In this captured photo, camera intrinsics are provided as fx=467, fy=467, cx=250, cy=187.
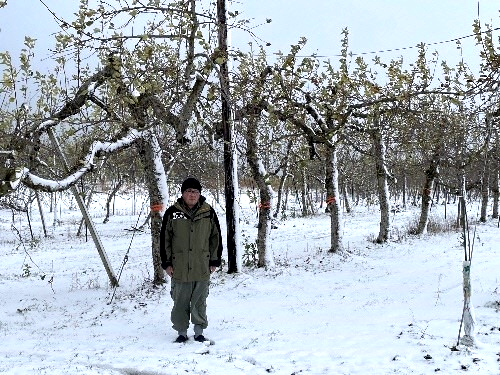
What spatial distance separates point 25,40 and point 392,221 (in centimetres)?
2296

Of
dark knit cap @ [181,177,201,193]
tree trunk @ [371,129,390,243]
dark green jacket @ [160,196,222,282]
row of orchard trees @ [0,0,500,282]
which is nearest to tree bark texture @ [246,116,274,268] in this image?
row of orchard trees @ [0,0,500,282]

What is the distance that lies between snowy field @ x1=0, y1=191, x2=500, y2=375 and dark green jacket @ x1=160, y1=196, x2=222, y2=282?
3.16ft

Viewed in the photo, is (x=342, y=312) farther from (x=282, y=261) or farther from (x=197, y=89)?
(x=282, y=261)

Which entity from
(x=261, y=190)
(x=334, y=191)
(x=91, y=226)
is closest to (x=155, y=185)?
(x=91, y=226)

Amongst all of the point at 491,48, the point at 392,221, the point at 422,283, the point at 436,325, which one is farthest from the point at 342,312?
the point at 392,221

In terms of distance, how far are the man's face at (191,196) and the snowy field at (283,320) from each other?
1.85 meters

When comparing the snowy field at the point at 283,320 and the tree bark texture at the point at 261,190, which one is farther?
the tree bark texture at the point at 261,190

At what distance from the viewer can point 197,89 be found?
898 centimetres

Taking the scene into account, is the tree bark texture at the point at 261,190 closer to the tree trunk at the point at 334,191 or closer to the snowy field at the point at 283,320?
the snowy field at the point at 283,320

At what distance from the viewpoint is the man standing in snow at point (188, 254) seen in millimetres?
6195

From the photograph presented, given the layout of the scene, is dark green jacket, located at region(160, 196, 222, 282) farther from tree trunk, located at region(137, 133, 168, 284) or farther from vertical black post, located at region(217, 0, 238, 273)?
vertical black post, located at region(217, 0, 238, 273)

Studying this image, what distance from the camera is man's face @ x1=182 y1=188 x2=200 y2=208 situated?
6.19m

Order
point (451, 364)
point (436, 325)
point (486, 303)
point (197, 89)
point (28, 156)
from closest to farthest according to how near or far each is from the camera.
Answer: point (451, 364)
point (436, 325)
point (486, 303)
point (28, 156)
point (197, 89)

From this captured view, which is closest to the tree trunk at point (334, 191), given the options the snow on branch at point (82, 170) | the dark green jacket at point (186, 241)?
the snow on branch at point (82, 170)
